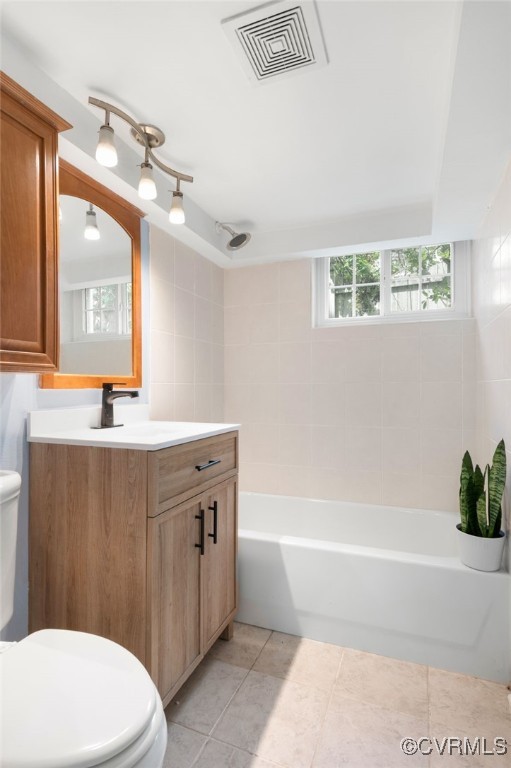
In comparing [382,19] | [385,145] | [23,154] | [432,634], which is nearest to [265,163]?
[385,145]

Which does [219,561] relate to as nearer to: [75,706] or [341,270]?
[75,706]

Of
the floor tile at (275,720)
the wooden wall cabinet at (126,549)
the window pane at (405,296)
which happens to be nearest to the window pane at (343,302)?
the window pane at (405,296)

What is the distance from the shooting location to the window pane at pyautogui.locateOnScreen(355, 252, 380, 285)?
2.68 metres

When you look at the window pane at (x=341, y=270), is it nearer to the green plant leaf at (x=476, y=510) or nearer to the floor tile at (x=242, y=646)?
the green plant leaf at (x=476, y=510)

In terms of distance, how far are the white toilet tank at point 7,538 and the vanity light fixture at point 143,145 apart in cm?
109

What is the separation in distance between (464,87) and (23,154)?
1321mm

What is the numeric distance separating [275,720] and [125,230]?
2.11 meters

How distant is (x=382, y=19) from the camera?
3.69 ft

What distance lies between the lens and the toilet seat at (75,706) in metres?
0.70

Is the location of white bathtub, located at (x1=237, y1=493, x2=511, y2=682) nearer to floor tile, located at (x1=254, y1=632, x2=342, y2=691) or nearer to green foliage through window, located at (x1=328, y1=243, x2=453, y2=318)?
floor tile, located at (x1=254, y1=632, x2=342, y2=691)

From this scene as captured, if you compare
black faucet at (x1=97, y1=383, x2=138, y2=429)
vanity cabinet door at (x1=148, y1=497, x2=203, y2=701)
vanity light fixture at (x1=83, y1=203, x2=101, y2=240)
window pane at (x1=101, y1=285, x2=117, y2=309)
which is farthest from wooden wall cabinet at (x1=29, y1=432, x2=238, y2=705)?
vanity light fixture at (x1=83, y1=203, x2=101, y2=240)

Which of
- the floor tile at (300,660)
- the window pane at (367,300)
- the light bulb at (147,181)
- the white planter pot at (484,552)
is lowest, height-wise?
the floor tile at (300,660)

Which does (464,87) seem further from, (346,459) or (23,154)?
(346,459)

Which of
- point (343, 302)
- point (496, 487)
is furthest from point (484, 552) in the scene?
point (343, 302)
